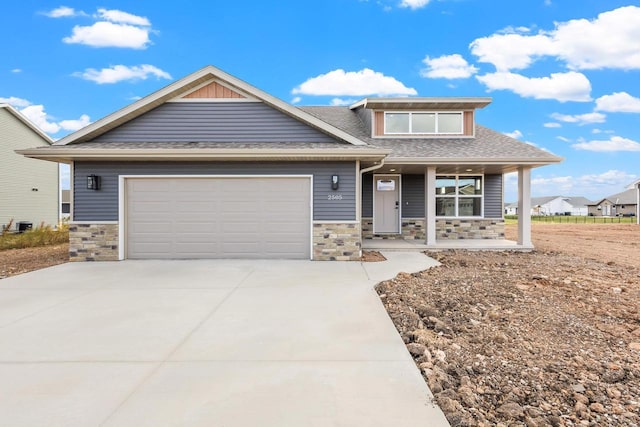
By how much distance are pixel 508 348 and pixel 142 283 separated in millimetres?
5720

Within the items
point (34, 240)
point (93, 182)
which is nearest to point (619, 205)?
point (93, 182)

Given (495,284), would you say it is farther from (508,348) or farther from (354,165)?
(354,165)

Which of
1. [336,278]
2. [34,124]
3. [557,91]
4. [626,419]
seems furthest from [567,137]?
[34,124]


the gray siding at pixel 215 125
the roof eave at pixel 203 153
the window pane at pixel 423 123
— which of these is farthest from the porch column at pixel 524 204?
the gray siding at pixel 215 125

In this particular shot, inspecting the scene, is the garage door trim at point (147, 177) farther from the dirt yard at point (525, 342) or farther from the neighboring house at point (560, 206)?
the neighboring house at point (560, 206)

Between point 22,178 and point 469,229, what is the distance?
810 inches

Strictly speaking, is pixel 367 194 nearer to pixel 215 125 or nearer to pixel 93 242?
pixel 215 125

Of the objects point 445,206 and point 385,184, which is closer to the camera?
point 385,184

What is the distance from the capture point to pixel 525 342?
11.2 feet

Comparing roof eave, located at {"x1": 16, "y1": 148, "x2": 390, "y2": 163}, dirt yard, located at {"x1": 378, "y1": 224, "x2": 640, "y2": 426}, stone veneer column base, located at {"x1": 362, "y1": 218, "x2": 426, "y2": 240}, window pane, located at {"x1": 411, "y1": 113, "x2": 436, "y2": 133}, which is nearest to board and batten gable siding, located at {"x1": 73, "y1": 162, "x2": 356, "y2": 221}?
roof eave, located at {"x1": 16, "y1": 148, "x2": 390, "y2": 163}

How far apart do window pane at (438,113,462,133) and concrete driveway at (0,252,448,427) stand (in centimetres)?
828

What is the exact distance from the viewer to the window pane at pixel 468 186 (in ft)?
40.1

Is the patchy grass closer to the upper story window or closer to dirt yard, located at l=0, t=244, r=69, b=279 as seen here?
dirt yard, located at l=0, t=244, r=69, b=279

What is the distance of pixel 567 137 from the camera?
96.8ft
